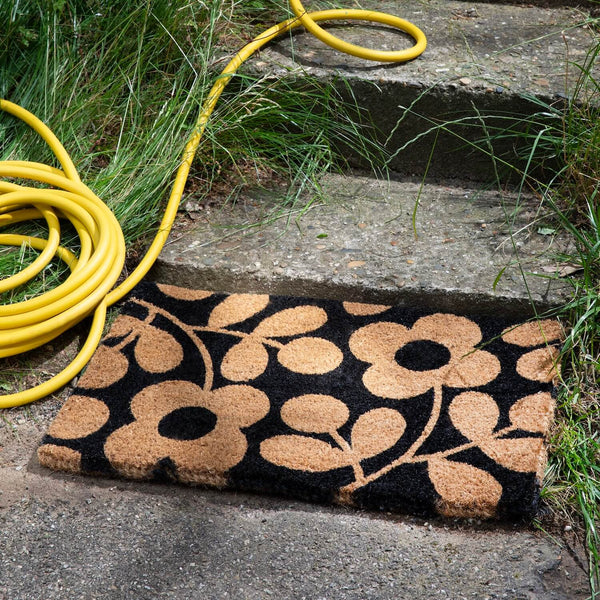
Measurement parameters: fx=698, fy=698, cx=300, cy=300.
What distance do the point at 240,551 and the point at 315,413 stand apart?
392 millimetres

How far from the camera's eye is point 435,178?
8.04ft

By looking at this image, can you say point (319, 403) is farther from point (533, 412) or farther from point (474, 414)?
point (533, 412)

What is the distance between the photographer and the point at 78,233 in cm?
214

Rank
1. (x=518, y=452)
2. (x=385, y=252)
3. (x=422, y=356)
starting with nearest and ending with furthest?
(x=518, y=452)
(x=422, y=356)
(x=385, y=252)

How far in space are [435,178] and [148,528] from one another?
5.03 ft

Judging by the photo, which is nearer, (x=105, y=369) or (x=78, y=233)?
(x=105, y=369)

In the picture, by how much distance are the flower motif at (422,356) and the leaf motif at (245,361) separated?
254 mm

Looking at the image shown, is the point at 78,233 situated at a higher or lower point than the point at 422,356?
higher

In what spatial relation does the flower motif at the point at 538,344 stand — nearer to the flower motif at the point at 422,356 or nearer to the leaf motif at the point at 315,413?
the flower motif at the point at 422,356

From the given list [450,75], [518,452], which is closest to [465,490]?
[518,452]

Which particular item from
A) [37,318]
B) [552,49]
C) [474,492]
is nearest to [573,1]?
[552,49]

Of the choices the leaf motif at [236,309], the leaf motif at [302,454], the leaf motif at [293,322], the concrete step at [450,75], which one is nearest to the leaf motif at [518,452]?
the leaf motif at [302,454]

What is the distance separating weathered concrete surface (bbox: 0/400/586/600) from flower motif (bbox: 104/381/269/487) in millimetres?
61

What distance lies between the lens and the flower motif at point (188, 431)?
1619 mm
